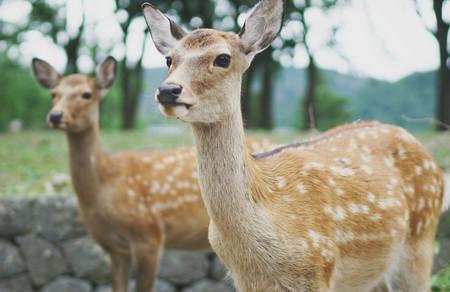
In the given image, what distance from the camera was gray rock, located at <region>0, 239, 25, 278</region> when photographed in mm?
6395

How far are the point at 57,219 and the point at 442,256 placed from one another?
3.87m

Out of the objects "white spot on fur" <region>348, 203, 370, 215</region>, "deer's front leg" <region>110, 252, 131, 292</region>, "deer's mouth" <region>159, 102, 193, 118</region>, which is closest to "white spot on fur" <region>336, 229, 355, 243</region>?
"white spot on fur" <region>348, 203, 370, 215</region>

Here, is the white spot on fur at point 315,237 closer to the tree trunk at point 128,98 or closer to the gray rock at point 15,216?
the gray rock at point 15,216

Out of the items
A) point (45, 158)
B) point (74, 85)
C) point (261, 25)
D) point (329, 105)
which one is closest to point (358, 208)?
point (261, 25)

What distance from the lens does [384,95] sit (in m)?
13.5

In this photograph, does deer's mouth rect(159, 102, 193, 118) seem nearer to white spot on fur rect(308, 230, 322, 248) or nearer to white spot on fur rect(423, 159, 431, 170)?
white spot on fur rect(308, 230, 322, 248)

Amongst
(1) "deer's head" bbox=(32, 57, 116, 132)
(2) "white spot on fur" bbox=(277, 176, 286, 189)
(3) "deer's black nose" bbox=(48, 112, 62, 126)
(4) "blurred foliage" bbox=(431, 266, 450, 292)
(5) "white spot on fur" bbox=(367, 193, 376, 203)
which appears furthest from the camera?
(1) "deer's head" bbox=(32, 57, 116, 132)

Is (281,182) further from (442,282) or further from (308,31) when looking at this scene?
(308,31)

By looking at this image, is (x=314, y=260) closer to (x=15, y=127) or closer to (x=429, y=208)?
(x=429, y=208)

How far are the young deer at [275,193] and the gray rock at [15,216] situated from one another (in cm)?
371

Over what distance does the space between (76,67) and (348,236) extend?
18696 mm

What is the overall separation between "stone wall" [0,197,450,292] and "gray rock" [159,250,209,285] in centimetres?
1

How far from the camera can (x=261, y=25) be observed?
9.39 ft

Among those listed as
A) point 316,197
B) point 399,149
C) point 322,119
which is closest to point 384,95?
point 399,149
